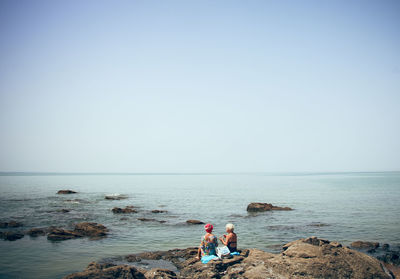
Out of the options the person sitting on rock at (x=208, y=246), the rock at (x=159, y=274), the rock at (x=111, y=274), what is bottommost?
the rock at (x=159, y=274)

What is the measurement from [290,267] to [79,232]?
57.3 feet

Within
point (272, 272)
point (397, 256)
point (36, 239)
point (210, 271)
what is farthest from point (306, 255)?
point (36, 239)

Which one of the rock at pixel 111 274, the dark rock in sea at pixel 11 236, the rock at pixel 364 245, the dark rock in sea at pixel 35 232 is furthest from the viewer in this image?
the dark rock in sea at pixel 35 232

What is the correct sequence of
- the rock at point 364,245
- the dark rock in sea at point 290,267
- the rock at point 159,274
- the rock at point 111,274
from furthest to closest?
the rock at point 364,245 < the rock at point 159,274 < the dark rock in sea at point 290,267 < the rock at point 111,274

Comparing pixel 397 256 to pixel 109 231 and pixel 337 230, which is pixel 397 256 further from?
pixel 109 231

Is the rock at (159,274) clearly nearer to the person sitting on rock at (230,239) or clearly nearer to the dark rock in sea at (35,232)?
the person sitting on rock at (230,239)

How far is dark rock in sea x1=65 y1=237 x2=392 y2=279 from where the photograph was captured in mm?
10312

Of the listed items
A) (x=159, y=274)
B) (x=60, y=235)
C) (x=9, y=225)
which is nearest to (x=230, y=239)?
(x=159, y=274)

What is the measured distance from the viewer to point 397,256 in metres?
14.8

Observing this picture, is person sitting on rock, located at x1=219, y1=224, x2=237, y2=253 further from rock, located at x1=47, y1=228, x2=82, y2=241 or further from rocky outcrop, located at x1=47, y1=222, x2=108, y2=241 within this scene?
rock, located at x1=47, y1=228, x2=82, y2=241

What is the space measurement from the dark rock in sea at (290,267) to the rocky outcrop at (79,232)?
10681 millimetres

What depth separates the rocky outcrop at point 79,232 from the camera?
786 inches

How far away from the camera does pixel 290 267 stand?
414 inches

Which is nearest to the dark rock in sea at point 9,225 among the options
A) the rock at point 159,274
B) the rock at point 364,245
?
the rock at point 159,274
